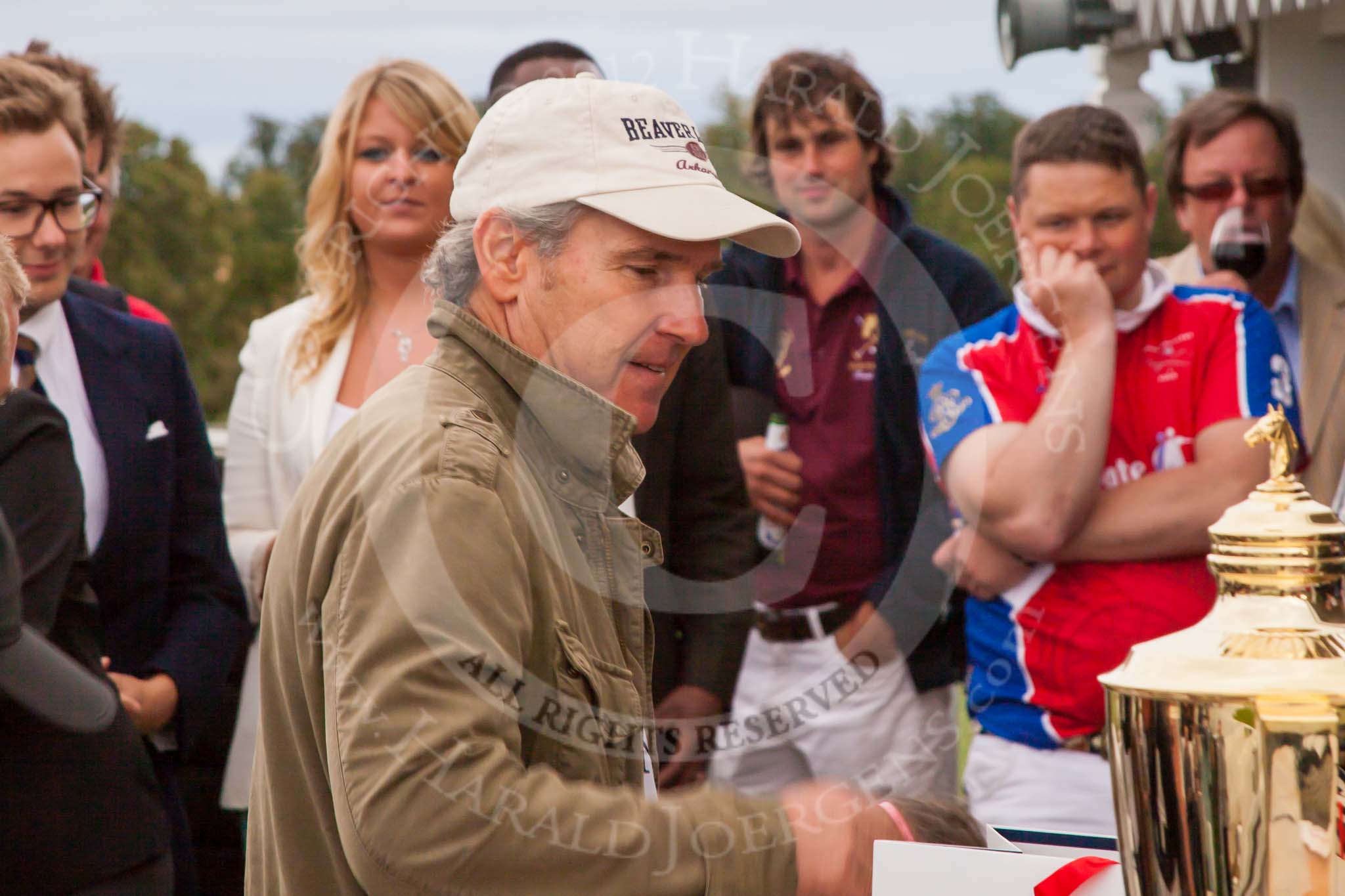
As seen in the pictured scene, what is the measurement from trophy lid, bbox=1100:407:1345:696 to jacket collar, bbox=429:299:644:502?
0.58 metres

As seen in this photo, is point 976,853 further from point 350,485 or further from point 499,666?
point 350,485

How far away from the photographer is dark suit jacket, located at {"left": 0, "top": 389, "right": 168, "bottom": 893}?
78.9 inches

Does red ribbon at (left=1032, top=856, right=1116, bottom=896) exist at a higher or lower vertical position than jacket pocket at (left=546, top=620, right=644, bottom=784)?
lower

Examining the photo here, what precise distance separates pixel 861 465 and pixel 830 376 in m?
0.19

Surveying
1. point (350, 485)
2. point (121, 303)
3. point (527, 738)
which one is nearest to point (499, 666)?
point (527, 738)

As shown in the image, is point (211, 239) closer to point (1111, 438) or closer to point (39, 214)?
point (39, 214)

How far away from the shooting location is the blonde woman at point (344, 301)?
2820mm

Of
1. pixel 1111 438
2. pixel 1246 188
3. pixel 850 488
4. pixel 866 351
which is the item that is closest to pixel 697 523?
pixel 850 488

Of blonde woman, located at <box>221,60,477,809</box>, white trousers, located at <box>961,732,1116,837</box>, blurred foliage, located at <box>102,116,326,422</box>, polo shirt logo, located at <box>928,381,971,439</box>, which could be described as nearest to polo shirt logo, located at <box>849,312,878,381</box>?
polo shirt logo, located at <box>928,381,971,439</box>

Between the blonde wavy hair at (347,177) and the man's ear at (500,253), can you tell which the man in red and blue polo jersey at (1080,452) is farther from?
the man's ear at (500,253)

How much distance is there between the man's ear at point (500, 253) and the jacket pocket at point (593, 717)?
15.1 inches

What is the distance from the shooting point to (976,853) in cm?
129

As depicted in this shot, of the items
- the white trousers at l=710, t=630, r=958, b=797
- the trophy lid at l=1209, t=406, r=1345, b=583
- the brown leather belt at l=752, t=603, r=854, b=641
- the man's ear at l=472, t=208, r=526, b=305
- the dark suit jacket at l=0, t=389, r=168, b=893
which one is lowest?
the white trousers at l=710, t=630, r=958, b=797

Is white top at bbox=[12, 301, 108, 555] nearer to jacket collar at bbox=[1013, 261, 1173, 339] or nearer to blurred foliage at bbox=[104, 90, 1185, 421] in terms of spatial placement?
jacket collar at bbox=[1013, 261, 1173, 339]
